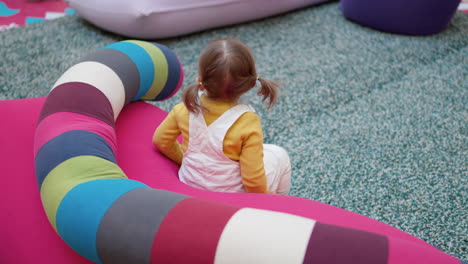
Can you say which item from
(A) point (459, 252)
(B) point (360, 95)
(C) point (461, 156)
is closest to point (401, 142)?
(C) point (461, 156)

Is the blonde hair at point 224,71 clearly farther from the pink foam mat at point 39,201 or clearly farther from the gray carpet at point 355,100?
the gray carpet at point 355,100

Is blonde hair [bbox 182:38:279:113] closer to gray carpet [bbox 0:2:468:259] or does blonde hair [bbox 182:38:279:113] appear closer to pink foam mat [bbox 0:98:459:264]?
pink foam mat [bbox 0:98:459:264]

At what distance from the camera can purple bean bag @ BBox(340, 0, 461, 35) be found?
232cm

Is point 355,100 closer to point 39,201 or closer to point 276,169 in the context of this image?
point 276,169

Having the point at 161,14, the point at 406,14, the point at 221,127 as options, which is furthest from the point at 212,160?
the point at 406,14

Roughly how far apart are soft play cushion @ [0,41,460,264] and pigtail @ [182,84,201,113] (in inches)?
6.7

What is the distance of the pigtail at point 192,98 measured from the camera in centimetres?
95

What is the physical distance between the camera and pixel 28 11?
8.14 ft

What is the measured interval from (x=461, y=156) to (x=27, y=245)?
1376 mm

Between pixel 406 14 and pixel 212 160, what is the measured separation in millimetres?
1786

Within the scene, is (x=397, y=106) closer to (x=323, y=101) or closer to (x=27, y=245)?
(x=323, y=101)

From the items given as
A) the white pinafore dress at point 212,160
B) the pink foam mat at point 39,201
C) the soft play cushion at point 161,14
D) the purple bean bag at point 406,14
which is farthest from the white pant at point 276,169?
the purple bean bag at point 406,14

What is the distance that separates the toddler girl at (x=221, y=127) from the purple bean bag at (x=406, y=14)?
165cm

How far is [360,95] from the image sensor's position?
6.12 feet
